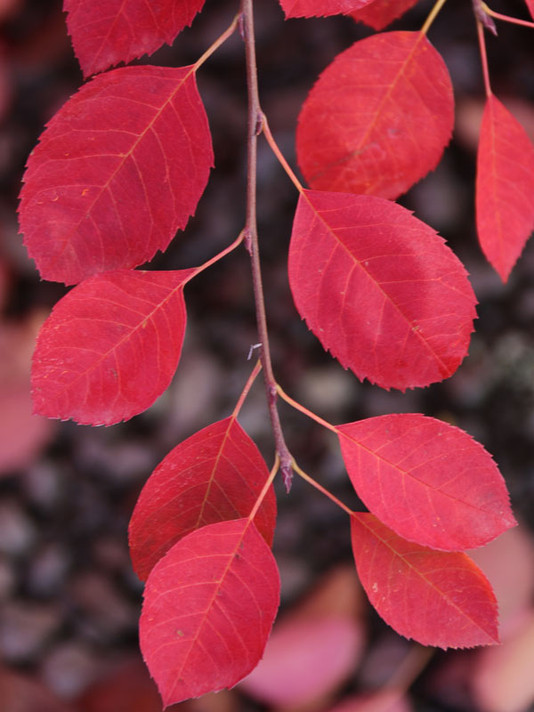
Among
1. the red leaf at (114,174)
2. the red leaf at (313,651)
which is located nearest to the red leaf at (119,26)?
the red leaf at (114,174)

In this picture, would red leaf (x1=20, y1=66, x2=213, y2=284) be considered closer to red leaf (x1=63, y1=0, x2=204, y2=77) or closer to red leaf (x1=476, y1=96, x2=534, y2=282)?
red leaf (x1=63, y1=0, x2=204, y2=77)

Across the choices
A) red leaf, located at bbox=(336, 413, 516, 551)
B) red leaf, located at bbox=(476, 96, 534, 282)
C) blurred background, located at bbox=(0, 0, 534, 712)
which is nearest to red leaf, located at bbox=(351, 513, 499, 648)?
red leaf, located at bbox=(336, 413, 516, 551)

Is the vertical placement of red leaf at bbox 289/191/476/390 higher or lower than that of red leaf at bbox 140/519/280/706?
higher

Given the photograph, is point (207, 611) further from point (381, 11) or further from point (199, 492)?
point (381, 11)

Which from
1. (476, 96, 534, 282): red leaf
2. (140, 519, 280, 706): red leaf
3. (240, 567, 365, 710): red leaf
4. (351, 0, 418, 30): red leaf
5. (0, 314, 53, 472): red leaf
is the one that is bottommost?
(240, 567, 365, 710): red leaf

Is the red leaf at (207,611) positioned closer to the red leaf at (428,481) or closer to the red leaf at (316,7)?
the red leaf at (428,481)

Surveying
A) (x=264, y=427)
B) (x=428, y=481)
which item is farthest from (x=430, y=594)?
(x=264, y=427)

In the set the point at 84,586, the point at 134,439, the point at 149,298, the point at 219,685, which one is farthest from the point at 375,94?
the point at 84,586
